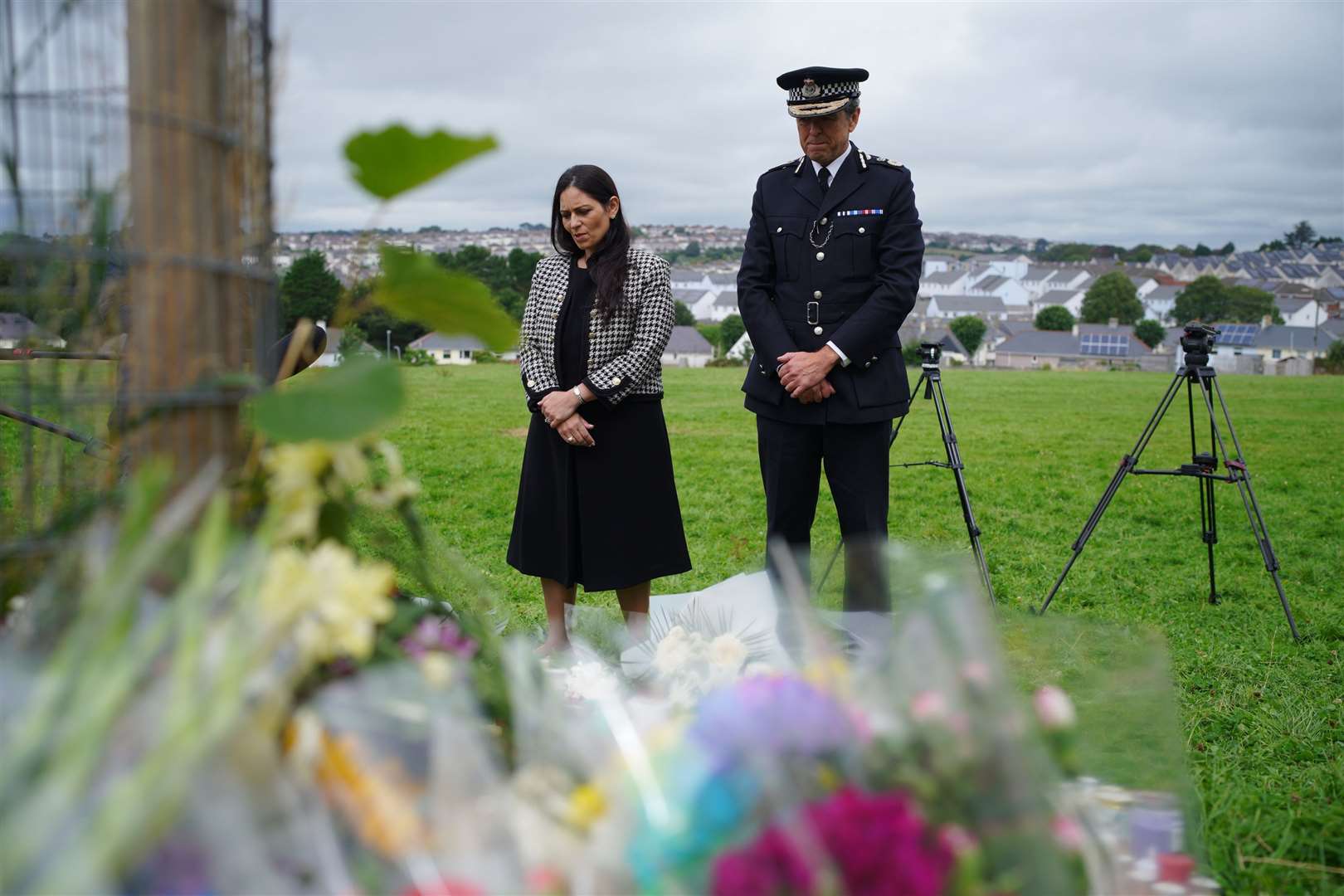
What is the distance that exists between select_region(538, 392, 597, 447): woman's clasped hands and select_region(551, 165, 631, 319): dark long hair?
31cm

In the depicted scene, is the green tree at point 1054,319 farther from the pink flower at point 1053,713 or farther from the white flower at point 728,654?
the pink flower at point 1053,713

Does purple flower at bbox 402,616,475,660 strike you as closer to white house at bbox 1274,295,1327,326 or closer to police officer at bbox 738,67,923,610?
police officer at bbox 738,67,923,610

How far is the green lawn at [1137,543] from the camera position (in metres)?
2.49

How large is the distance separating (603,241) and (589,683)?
2364mm

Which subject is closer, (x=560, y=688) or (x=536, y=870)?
(x=536, y=870)

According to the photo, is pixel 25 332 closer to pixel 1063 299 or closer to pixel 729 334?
pixel 729 334

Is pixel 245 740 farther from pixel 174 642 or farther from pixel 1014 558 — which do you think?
pixel 1014 558

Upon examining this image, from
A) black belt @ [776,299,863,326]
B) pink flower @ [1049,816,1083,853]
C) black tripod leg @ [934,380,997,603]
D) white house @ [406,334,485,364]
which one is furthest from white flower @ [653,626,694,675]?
white house @ [406,334,485,364]

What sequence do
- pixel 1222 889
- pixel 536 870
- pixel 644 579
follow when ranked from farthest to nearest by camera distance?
pixel 644 579, pixel 1222 889, pixel 536 870

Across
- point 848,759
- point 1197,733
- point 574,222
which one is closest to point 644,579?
point 574,222

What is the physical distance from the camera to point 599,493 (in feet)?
11.9

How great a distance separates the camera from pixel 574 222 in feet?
11.6

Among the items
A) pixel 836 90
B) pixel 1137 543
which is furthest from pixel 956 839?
pixel 1137 543

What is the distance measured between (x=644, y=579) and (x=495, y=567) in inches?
84.9
